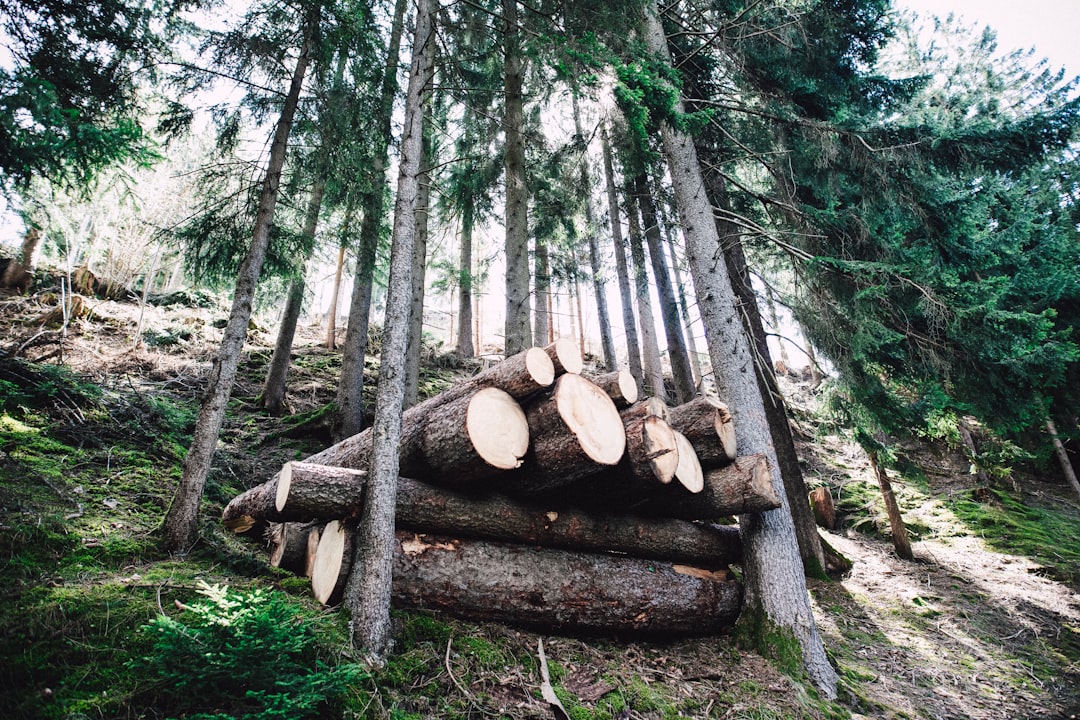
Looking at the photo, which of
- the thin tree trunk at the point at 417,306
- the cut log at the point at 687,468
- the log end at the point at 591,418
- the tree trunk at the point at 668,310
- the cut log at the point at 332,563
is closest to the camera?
the cut log at the point at 332,563

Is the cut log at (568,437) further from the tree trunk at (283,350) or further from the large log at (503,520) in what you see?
the tree trunk at (283,350)

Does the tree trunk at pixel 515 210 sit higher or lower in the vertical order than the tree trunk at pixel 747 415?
higher

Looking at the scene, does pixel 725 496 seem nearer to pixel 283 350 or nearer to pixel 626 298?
pixel 283 350

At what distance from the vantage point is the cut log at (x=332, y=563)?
3.77 meters

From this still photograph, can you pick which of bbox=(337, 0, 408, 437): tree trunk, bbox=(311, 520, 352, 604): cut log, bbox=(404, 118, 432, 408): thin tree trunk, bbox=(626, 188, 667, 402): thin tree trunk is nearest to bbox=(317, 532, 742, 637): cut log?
bbox=(311, 520, 352, 604): cut log

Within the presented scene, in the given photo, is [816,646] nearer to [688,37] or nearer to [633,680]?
[633,680]

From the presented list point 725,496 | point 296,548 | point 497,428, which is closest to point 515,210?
point 497,428

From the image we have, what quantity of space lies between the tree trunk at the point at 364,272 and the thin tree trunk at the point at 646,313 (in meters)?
5.34

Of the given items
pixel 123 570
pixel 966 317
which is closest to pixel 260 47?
pixel 123 570

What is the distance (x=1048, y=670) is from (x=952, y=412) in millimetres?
3773

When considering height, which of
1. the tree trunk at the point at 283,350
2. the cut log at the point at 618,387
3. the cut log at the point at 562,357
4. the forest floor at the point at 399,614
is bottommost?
the forest floor at the point at 399,614

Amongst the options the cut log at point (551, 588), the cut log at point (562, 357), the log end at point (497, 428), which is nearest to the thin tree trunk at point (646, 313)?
the cut log at point (551, 588)

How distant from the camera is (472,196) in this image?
34.6 ft

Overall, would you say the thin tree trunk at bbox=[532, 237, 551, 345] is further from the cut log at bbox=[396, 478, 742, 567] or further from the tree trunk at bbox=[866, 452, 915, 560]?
the tree trunk at bbox=[866, 452, 915, 560]
